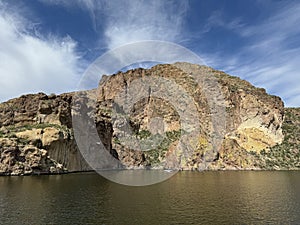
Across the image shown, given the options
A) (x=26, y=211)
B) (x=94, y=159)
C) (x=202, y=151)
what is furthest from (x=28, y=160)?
(x=202, y=151)

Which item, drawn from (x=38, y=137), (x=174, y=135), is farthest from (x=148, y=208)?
(x=174, y=135)

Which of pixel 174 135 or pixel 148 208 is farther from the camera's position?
pixel 174 135

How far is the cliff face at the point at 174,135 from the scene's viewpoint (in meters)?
103

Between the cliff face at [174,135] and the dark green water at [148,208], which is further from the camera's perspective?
the cliff face at [174,135]

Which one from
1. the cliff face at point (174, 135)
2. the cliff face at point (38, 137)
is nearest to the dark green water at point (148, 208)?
the cliff face at point (38, 137)

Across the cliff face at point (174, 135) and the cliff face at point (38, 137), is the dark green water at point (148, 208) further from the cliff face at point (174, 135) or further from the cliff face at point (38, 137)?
the cliff face at point (174, 135)

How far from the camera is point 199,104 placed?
186 meters

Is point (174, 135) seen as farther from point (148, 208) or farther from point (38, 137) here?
point (148, 208)

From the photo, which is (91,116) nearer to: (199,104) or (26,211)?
(199,104)

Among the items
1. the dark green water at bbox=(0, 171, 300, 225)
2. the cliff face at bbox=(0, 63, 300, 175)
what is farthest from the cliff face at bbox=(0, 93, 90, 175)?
the dark green water at bbox=(0, 171, 300, 225)

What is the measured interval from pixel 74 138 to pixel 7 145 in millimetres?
32665

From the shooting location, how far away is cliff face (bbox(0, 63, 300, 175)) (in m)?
103

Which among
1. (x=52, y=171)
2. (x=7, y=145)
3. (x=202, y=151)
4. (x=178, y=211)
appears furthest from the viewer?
(x=202, y=151)

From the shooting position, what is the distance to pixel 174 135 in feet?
625
